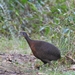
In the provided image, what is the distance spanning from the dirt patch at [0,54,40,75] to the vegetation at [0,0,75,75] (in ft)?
2.09

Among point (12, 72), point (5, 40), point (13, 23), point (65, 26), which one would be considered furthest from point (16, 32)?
point (12, 72)

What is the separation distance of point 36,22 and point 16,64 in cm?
436

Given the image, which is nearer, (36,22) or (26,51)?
(26,51)

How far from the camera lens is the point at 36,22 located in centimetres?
1036

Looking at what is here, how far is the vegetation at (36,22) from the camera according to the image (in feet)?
23.1

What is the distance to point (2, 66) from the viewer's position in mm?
5852

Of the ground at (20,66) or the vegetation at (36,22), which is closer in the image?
the ground at (20,66)

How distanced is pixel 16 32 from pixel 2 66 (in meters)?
3.79

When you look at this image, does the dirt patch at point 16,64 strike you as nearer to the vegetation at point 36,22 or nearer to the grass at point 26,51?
the grass at point 26,51

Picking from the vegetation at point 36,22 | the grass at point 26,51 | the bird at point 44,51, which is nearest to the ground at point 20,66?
the grass at point 26,51

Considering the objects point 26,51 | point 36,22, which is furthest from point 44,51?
point 36,22

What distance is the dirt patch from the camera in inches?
218

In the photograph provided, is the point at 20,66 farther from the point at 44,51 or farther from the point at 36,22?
the point at 36,22

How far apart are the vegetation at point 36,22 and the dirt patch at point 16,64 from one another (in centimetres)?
64
